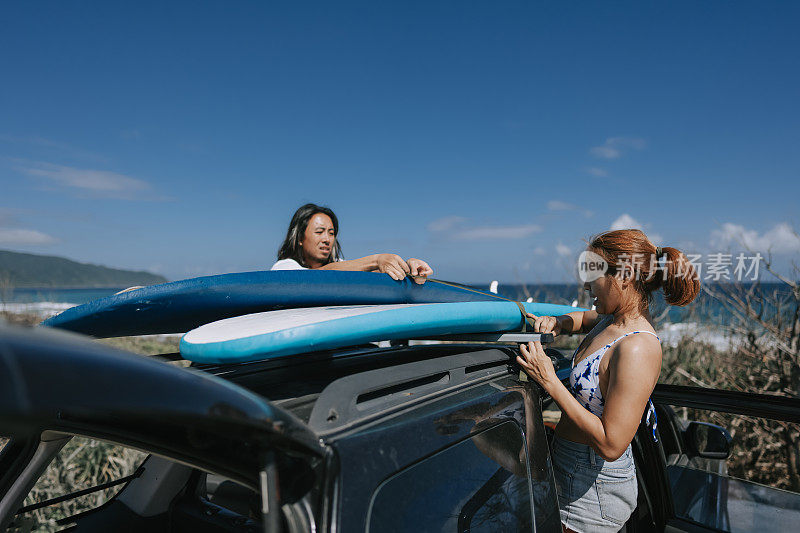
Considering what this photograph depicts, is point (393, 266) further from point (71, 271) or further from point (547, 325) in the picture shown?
point (71, 271)

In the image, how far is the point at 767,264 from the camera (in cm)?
471

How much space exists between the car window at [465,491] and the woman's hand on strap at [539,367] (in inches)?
10.0

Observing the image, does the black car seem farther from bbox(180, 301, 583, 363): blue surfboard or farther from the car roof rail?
bbox(180, 301, 583, 363): blue surfboard

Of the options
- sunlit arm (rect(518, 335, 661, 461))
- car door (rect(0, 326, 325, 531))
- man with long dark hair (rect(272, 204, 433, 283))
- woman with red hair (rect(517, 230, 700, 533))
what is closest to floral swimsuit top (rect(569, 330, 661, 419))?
woman with red hair (rect(517, 230, 700, 533))

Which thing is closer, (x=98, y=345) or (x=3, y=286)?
(x=98, y=345)

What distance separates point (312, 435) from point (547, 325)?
66.8 inches

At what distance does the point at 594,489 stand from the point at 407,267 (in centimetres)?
112

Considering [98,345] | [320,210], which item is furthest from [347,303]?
[320,210]

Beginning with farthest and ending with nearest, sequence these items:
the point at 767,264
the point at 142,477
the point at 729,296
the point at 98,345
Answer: the point at 729,296 → the point at 767,264 → the point at 142,477 → the point at 98,345

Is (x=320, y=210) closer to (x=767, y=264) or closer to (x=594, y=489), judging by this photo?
(x=594, y=489)

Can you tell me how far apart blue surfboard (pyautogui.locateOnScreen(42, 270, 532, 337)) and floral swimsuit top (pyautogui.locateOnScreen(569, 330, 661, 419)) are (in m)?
0.70

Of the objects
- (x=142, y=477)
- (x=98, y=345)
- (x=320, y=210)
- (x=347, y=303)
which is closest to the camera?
(x=98, y=345)

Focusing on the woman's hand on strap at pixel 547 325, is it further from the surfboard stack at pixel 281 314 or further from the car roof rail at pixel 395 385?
the car roof rail at pixel 395 385

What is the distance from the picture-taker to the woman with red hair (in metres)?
1.83
